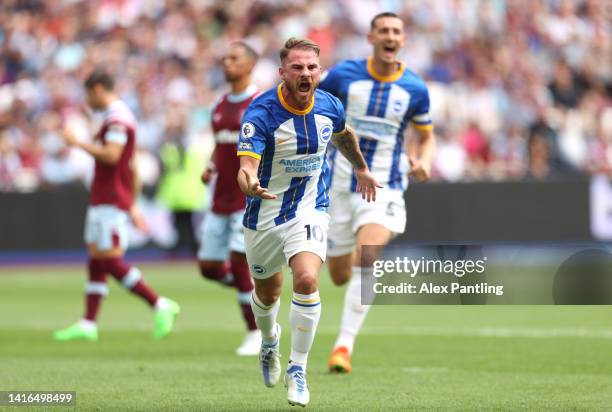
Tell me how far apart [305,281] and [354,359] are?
9.22 feet

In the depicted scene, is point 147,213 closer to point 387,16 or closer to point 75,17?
point 75,17

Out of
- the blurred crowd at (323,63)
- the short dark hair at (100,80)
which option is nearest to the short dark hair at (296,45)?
the short dark hair at (100,80)

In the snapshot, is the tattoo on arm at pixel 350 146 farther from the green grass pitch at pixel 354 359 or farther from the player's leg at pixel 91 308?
the player's leg at pixel 91 308

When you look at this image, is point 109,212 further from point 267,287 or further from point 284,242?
point 284,242

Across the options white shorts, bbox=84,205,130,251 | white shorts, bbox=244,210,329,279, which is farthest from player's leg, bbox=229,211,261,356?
white shorts, bbox=244,210,329,279

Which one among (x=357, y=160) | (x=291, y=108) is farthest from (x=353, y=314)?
(x=291, y=108)

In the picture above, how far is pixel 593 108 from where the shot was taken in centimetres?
2311

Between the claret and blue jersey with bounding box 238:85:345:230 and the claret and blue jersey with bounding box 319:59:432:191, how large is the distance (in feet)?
6.79

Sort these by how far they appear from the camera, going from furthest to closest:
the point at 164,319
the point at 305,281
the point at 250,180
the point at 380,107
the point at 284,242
→ the point at 164,319, the point at 380,107, the point at 284,242, the point at 305,281, the point at 250,180

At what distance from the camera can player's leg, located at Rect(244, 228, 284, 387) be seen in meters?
7.97

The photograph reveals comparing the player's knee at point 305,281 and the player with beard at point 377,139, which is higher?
the player with beard at point 377,139

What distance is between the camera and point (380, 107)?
10.1m

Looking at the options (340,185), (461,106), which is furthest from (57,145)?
(340,185)

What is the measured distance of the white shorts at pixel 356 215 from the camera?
10000mm
